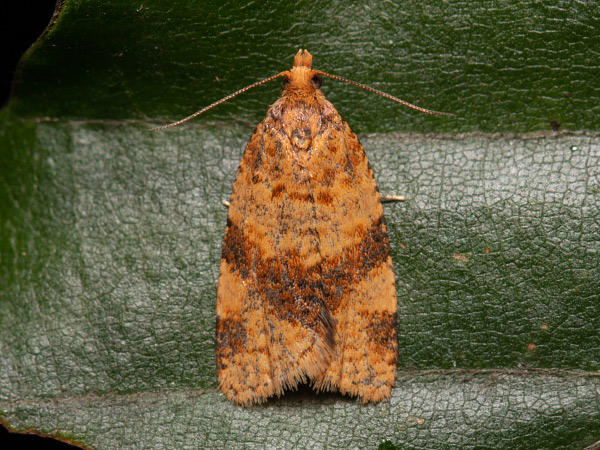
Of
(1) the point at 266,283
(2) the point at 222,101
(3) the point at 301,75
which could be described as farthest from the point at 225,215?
(3) the point at 301,75

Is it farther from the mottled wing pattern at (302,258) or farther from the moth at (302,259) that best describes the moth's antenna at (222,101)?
the mottled wing pattern at (302,258)

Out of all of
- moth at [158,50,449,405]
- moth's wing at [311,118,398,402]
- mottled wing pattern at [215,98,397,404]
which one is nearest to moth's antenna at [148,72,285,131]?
moth at [158,50,449,405]

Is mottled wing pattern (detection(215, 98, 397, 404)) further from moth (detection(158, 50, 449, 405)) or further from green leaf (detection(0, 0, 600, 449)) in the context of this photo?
green leaf (detection(0, 0, 600, 449))

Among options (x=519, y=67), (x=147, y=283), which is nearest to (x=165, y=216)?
(x=147, y=283)

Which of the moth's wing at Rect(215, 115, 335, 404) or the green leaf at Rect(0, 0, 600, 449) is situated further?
the moth's wing at Rect(215, 115, 335, 404)

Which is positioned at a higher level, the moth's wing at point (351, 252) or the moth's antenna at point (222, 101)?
the moth's antenna at point (222, 101)

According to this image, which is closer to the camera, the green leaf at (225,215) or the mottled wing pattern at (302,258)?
the green leaf at (225,215)

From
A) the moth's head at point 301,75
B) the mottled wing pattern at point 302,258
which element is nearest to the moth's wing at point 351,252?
the mottled wing pattern at point 302,258

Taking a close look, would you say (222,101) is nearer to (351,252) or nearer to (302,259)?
(302,259)
